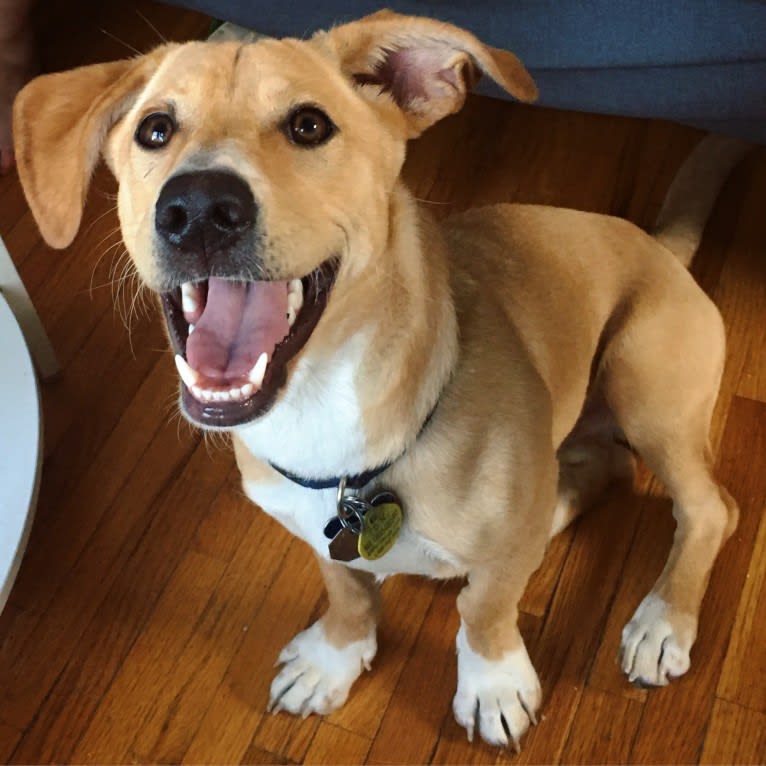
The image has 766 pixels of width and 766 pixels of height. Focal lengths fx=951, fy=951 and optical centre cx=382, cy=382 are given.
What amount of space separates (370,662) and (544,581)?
15.2 inches

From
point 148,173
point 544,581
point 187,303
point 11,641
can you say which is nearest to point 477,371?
point 187,303

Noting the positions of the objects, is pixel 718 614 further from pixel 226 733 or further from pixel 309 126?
pixel 309 126

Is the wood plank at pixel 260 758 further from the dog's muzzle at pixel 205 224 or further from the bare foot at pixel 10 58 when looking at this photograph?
the bare foot at pixel 10 58

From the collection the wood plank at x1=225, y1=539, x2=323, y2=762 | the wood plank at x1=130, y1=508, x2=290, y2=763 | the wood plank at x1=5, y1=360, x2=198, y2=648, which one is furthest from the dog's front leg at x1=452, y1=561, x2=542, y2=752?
the wood plank at x1=5, y1=360, x2=198, y2=648

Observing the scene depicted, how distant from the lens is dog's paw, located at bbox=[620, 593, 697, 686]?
1.77 meters

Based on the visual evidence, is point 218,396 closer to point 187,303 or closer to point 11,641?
point 187,303

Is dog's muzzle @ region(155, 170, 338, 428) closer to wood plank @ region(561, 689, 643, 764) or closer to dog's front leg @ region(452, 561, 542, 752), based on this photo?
dog's front leg @ region(452, 561, 542, 752)

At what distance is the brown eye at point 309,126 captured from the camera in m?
1.18

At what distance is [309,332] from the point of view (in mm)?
1194

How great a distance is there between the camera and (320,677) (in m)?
1.78

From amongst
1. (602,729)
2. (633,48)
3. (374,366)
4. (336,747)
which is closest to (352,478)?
(374,366)

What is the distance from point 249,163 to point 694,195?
4.18 feet

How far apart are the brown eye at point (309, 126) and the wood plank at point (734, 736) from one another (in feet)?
4.18

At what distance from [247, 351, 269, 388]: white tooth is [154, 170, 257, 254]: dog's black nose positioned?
16 cm
